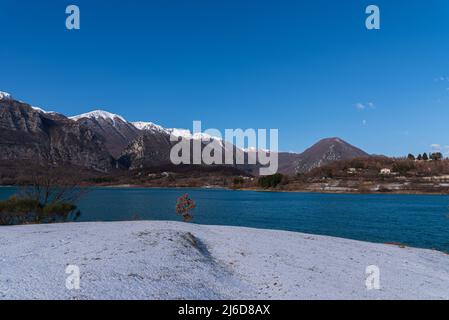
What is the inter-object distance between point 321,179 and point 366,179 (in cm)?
2270

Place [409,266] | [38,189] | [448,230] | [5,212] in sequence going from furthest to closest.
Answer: [448,230] < [38,189] < [5,212] < [409,266]

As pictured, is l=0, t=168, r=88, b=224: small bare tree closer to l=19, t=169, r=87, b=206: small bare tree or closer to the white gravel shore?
l=19, t=169, r=87, b=206: small bare tree

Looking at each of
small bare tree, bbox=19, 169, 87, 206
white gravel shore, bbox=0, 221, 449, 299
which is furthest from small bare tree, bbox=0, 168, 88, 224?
white gravel shore, bbox=0, 221, 449, 299

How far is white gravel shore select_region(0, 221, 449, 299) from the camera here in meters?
8.59

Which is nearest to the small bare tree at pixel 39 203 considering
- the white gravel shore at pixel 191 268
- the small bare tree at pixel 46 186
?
the small bare tree at pixel 46 186

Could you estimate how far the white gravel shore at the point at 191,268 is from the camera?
8.59 meters

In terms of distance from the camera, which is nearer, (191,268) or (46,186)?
(191,268)

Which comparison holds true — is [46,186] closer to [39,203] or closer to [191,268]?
[39,203]

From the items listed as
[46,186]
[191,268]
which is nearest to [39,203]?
[46,186]

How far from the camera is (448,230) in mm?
38500

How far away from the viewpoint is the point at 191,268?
10555 millimetres

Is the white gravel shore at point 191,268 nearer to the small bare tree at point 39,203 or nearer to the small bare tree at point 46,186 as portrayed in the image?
the small bare tree at point 39,203

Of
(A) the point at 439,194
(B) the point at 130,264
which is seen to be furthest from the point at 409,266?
A: (A) the point at 439,194
